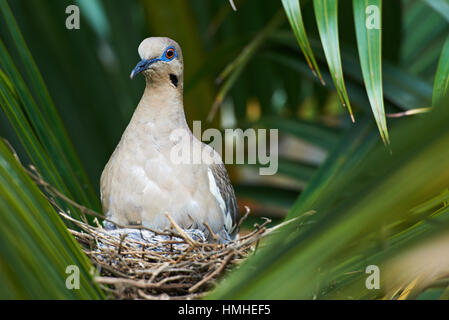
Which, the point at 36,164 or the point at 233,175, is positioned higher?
the point at 233,175

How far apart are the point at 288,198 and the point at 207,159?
0.92 metres

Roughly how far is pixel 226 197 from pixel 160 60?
556 mm

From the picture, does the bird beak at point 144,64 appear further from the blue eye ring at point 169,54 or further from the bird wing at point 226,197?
the bird wing at point 226,197

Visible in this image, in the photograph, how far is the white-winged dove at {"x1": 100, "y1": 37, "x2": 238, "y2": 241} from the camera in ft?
5.88

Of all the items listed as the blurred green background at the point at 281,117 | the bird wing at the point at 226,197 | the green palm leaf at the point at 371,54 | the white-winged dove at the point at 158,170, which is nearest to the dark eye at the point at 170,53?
the white-winged dove at the point at 158,170

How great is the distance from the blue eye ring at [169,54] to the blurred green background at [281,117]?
23cm

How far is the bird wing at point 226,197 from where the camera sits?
1.97 metres

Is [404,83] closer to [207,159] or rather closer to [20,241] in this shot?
[207,159]

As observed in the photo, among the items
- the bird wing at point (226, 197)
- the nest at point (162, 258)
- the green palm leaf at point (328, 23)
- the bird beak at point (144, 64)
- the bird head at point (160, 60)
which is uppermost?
the bird head at point (160, 60)

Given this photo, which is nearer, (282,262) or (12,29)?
(282,262)
